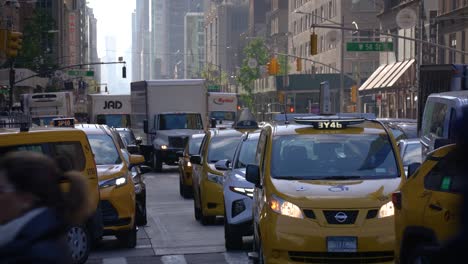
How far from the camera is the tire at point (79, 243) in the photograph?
1268 cm

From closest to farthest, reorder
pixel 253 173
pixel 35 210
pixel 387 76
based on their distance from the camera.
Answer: pixel 35 210, pixel 253 173, pixel 387 76

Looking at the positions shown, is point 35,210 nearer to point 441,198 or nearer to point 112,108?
point 441,198

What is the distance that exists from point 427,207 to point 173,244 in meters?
7.82

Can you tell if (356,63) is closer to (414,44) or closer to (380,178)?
(414,44)

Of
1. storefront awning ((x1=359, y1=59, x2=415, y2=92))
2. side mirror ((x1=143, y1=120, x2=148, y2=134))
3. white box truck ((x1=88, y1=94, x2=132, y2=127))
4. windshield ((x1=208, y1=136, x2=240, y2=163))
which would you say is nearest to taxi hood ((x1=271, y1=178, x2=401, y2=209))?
windshield ((x1=208, y1=136, x2=240, y2=163))

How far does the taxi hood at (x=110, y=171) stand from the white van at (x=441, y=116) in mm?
4695

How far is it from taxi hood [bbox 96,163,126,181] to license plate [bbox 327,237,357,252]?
5415 mm

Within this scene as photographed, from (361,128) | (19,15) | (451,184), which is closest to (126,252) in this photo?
(361,128)

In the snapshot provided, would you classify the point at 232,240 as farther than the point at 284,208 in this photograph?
Yes

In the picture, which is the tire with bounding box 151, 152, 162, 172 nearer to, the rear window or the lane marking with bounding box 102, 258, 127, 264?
the lane marking with bounding box 102, 258, 127, 264

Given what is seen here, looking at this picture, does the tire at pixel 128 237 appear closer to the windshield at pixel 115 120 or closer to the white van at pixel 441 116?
the white van at pixel 441 116

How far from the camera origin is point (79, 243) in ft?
42.1

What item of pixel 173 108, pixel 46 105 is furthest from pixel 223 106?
pixel 173 108

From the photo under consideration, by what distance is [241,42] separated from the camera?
16488cm
